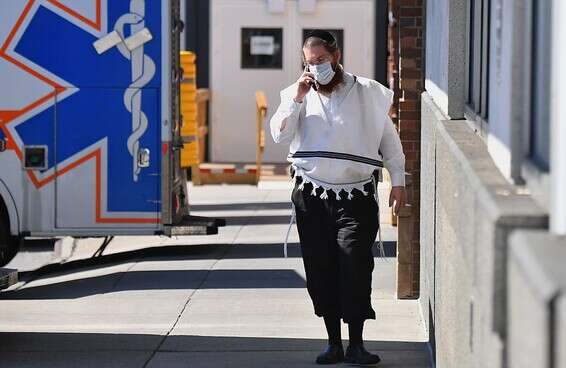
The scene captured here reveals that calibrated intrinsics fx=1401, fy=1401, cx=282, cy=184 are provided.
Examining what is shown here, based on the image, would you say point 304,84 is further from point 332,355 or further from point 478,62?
point 332,355

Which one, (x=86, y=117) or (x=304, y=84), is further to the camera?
(x=86, y=117)

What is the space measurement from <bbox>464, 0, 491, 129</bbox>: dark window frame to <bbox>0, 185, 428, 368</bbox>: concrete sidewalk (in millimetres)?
1778

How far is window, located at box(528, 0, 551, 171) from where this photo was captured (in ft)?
12.9

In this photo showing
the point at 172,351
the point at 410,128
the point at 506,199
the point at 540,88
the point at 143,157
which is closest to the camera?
the point at 506,199

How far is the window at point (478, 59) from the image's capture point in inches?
232

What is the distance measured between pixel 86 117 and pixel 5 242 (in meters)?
1.20

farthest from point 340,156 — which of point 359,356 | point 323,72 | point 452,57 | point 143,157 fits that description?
point 143,157

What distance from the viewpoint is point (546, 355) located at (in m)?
2.79

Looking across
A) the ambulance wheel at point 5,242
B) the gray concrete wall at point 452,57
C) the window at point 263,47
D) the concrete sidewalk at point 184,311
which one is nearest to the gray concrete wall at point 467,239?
the gray concrete wall at point 452,57

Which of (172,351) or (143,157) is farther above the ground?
(143,157)

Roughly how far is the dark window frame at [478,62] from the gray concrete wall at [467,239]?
10 centimetres

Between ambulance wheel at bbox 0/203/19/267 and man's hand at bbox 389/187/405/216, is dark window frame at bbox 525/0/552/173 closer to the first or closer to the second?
man's hand at bbox 389/187/405/216

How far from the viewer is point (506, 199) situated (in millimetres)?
3840

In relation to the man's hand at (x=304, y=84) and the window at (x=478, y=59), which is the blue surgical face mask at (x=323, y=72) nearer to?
the man's hand at (x=304, y=84)
